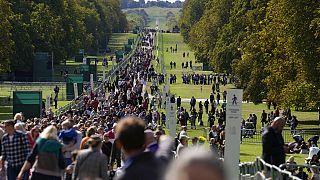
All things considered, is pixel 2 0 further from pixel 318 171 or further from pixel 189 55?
pixel 189 55

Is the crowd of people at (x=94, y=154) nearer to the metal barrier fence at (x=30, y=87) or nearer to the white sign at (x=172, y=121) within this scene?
the white sign at (x=172, y=121)

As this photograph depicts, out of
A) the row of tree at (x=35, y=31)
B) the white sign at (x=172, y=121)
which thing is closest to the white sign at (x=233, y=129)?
the white sign at (x=172, y=121)

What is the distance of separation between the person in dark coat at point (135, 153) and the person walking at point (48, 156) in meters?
5.48

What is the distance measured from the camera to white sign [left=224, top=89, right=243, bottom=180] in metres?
18.8

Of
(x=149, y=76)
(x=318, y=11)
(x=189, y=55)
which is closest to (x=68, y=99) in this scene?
(x=149, y=76)

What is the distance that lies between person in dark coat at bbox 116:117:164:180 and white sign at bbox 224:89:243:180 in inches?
444

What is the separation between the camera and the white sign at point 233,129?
18.8 meters

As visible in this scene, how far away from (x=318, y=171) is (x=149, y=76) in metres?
72.8

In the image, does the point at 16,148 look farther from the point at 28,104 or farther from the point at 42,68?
the point at 42,68

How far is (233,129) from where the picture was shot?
750 inches

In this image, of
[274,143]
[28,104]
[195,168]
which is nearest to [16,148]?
[274,143]

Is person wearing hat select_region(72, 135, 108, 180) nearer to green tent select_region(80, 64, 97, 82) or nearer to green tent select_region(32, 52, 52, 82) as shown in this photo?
green tent select_region(80, 64, 97, 82)

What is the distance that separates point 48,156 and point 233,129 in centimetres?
687

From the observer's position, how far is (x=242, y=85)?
217 ft
